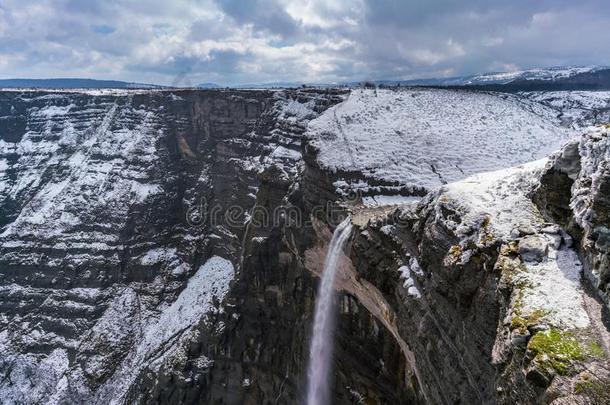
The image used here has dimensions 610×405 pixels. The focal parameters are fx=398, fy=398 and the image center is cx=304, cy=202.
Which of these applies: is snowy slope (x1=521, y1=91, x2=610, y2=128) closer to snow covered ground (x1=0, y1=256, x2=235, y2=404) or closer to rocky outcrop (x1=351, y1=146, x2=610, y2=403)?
rocky outcrop (x1=351, y1=146, x2=610, y2=403)

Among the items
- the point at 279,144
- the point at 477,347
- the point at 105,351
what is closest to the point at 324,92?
the point at 279,144

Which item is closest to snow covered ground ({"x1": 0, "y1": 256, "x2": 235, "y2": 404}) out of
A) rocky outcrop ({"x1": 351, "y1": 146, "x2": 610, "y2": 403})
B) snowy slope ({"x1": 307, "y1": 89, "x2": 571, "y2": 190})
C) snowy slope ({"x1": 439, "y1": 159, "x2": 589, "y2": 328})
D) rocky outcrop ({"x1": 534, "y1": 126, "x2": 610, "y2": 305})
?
snowy slope ({"x1": 307, "y1": 89, "x2": 571, "y2": 190})

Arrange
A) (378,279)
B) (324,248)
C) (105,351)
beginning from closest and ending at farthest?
1. (378,279)
2. (324,248)
3. (105,351)

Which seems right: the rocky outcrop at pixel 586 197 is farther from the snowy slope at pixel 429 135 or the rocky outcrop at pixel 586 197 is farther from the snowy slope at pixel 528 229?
the snowy slope at pixel 429 135

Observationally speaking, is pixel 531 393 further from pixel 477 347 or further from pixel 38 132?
pixel 38 132

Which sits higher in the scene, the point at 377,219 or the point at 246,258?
the point at 377,219

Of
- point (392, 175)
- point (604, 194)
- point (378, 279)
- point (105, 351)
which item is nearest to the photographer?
point (604, 194)

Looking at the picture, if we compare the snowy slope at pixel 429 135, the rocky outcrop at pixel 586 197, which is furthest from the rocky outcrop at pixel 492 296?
the snowy slope at pixel 429 135
